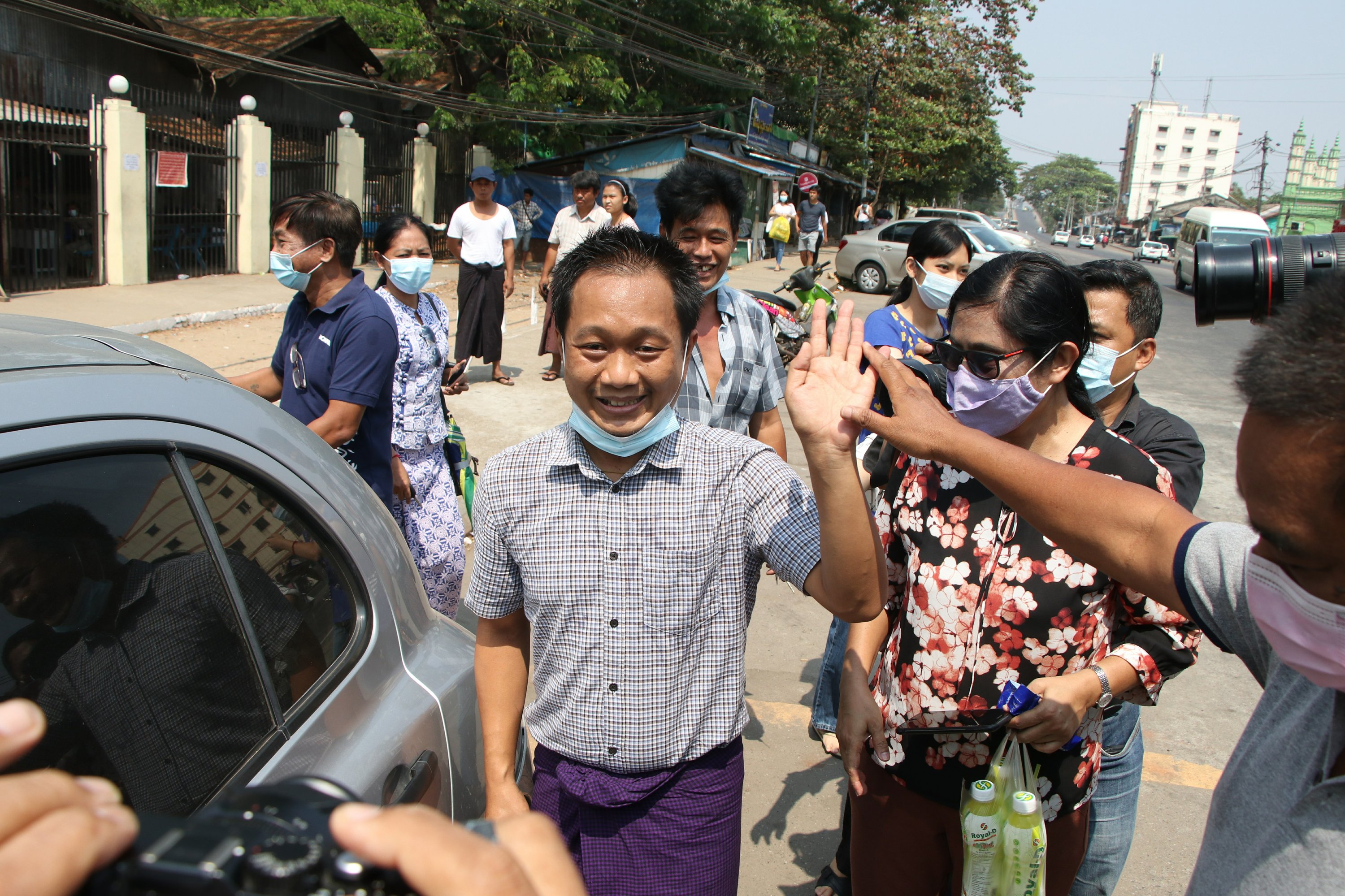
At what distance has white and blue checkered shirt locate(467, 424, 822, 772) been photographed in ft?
5.69

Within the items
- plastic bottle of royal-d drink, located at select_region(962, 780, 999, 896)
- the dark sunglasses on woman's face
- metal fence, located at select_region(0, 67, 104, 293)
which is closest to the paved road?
plastic bottle of royal-d drink, located at select_region(962, 780, 999, 896)

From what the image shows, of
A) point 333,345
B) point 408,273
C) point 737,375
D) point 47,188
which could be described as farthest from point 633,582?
point 47,188

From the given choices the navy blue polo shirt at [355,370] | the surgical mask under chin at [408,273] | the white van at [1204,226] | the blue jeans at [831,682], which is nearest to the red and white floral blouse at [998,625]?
the blue jeans at [831,682]

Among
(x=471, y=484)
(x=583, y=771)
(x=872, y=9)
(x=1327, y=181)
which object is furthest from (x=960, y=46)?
(x=1327, y=181)

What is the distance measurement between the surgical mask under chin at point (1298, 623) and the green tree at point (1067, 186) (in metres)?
134

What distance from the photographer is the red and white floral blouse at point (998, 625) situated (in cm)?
187

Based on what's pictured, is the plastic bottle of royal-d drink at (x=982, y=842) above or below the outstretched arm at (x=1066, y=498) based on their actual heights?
below

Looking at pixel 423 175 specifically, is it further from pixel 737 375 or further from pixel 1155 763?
pixel 1155 763

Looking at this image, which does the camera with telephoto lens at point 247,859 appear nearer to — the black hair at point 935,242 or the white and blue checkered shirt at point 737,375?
the white and blue checkered shirt at point 737,375

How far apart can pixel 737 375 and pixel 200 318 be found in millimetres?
9650

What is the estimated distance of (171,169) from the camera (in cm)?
1287

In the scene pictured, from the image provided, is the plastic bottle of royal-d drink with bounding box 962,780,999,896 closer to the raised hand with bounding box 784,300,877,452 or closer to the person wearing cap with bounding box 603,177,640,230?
the raised hand with bounding box 784,300,877,452

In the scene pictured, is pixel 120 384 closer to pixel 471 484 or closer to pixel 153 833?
pixel 153 833

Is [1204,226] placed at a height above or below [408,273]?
above
